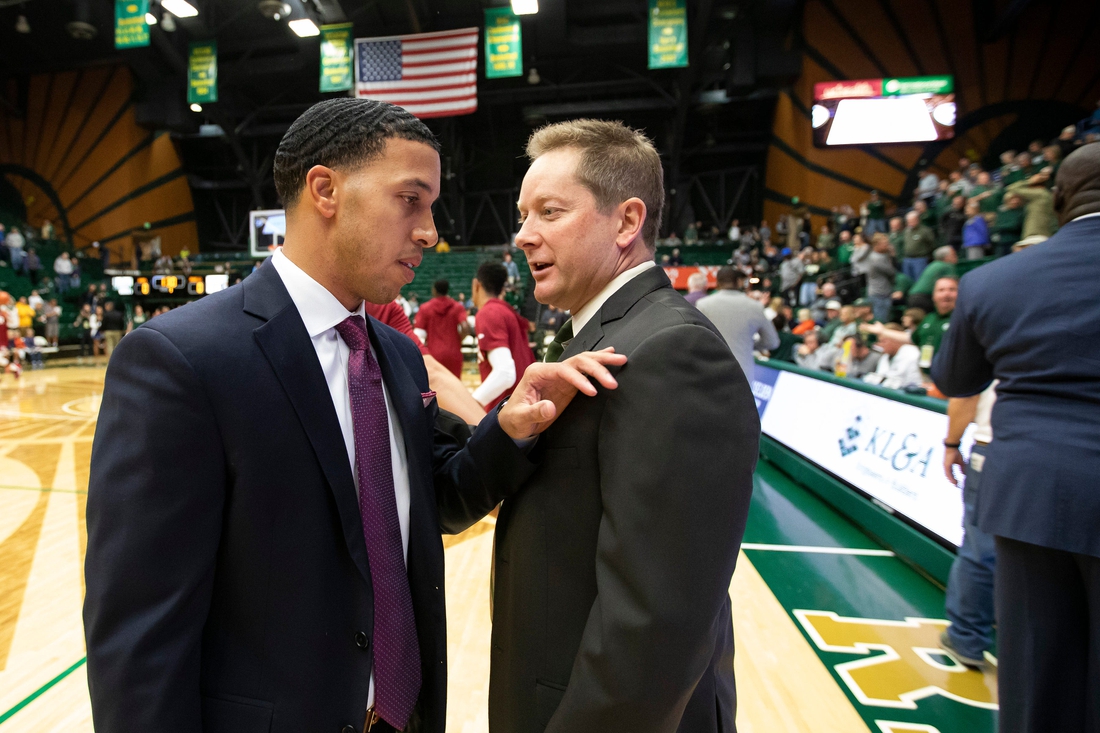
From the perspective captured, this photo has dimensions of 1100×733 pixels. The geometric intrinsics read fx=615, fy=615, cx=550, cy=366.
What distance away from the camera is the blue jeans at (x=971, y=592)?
244 cm

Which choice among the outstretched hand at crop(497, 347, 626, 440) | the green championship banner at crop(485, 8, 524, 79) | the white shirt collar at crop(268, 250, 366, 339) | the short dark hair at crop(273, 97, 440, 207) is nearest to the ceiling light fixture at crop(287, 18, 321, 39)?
the green championship banner at crop(485, 8, 524, 79)

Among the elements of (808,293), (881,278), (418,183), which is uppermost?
(418,183)

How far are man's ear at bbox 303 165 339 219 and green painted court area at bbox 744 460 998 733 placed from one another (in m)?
2.55

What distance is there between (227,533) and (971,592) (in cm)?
284

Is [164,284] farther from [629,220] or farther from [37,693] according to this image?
[629,220]

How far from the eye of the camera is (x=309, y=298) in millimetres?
1091

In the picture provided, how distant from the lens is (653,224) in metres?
1.24

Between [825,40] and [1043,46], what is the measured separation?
4.47m

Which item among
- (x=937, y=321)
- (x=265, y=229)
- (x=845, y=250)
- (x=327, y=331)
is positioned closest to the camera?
(x=327, y=331)

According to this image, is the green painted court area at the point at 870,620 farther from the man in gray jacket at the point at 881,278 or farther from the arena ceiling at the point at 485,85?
the arena ceiling at the point at 485,85

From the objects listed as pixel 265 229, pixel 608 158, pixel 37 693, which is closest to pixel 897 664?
pixel 608 158

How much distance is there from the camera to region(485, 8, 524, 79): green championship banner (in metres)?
12.4

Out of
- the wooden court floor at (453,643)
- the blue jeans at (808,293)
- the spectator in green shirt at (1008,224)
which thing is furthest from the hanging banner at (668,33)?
the wooden court floor at (453,643)

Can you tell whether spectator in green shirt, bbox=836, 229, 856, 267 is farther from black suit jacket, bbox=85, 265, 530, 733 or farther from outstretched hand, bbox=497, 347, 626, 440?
black suit jacket, bbox=85, 265, 530, 733
